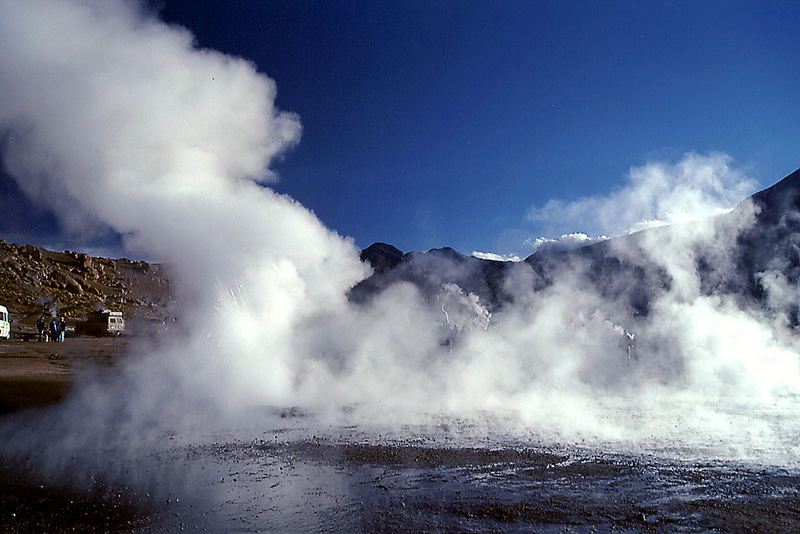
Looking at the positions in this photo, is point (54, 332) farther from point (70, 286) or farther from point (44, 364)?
point (70, 286)

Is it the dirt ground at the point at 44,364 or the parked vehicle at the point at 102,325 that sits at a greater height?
the parked vehicle at the point at 102,325

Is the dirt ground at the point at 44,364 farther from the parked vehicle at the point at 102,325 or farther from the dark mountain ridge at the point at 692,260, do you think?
the dark mountain ridge at the point at 692,260

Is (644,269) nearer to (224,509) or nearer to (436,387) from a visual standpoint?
(436,387)

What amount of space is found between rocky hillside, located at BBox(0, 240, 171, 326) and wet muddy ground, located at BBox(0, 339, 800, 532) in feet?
122

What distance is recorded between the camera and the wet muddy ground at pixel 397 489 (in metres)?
5.86

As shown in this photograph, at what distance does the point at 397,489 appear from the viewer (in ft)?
23.4

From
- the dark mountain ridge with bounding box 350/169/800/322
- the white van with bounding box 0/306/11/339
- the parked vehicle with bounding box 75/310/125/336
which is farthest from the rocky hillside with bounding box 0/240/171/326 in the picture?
the dark mountain ridge with bounding box 350/169/800/322

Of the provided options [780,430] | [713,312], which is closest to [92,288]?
[713,312]

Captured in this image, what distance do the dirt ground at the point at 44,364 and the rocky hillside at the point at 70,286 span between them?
11.8 m

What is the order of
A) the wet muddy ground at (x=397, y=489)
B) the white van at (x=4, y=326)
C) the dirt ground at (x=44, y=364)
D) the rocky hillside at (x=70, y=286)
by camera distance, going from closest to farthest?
1. the wet muddy ground at (x=397, y=489)
2. the dirt ground at (x=44, y=364)
3. the white van at (x=4, y=326)
4. the rocky hillside at (x=70, y=286)

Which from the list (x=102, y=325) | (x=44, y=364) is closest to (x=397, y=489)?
(x=44, y=364)

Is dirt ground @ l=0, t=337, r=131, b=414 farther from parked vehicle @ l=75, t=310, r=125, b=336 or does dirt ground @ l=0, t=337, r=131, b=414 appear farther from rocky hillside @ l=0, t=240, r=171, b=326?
rocky hillside @ l=0, t=240, r=171, b=326

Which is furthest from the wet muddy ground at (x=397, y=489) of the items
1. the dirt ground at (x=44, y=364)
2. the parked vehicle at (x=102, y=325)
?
the parked vehicle at (x=102, y=325)

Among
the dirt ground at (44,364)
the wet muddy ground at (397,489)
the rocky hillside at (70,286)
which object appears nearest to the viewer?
the wet muddy ground at (397,489)
